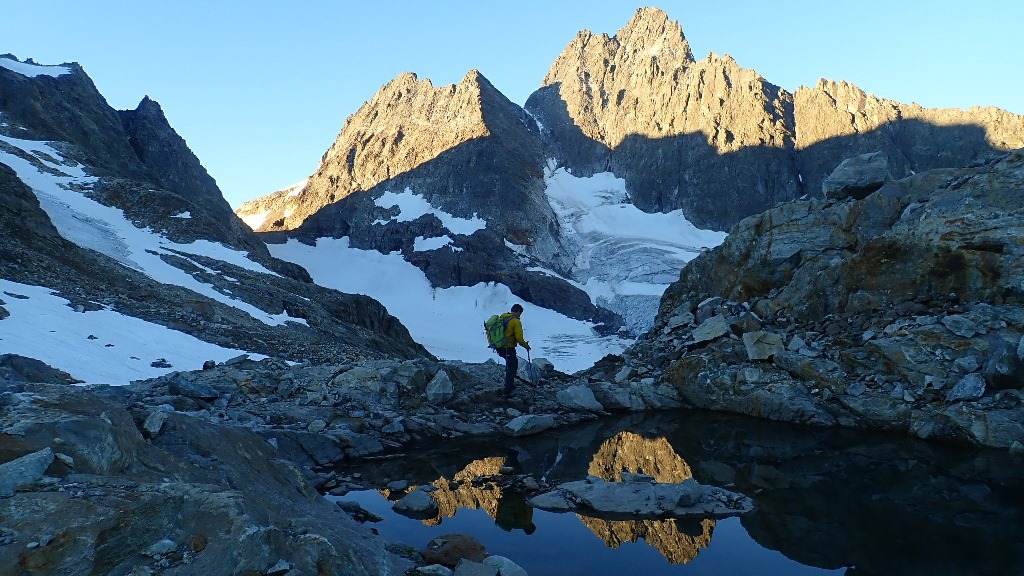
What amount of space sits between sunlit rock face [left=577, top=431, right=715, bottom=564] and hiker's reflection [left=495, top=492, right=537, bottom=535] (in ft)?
2.49

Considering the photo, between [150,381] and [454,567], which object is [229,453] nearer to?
[454,567]

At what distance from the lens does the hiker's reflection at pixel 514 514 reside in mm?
7773

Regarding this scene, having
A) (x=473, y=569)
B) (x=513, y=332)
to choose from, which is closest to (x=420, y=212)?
(x=513, y=332)

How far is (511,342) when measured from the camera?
1507 cm

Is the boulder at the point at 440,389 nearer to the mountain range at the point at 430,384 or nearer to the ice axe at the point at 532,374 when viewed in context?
the mountain range at the point at 430,384

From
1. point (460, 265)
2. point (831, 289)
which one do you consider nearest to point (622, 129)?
point (460, 265)

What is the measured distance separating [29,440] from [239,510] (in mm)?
1829

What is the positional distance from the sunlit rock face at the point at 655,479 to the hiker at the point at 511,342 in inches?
135

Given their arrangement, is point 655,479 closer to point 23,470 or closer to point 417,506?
point 417,506

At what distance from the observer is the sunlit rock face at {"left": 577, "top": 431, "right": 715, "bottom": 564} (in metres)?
7.23

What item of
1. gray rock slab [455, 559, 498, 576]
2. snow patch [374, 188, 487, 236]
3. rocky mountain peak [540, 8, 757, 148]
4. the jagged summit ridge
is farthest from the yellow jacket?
rocky mountain peak [540, 8, 757, 148]

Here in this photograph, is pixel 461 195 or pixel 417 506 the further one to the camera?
pixel 461 195

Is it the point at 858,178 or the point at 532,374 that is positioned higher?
the point at 858,178

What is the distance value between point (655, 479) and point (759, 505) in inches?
68.5
